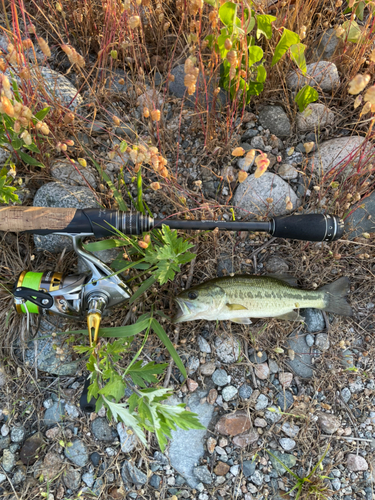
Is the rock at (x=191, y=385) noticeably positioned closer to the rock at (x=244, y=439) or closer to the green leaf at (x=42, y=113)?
the rock at (x=244, y=439)

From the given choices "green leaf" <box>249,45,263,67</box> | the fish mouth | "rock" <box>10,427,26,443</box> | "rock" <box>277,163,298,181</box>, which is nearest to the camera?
"green leaf" <box>249,45,263,67</box>

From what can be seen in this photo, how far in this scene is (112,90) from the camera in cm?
345

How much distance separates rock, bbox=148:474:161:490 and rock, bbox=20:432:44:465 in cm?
98

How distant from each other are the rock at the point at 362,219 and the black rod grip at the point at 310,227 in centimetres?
66

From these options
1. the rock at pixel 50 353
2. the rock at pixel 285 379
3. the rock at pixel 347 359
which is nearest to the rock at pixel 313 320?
the rock at pixel 347 359

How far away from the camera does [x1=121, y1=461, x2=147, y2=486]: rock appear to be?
3070 millimetres

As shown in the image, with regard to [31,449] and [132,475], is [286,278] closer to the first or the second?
[132,475]

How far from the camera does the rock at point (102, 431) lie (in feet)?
10.3

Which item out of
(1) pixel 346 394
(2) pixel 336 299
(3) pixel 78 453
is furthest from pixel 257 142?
(3) pixel 78 453

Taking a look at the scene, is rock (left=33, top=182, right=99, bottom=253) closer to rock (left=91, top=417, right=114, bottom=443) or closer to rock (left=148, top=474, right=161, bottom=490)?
rock (left=91, top=417, right=114, bottom=443)

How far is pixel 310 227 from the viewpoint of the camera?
2742mm

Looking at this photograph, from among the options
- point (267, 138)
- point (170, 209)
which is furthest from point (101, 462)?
point (267, 138)

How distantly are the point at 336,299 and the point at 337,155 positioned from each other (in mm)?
1276

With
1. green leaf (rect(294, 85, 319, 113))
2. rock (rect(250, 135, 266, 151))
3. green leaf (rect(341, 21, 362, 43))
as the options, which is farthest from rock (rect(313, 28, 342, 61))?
rock (rect(250, 135, 266, 151))
